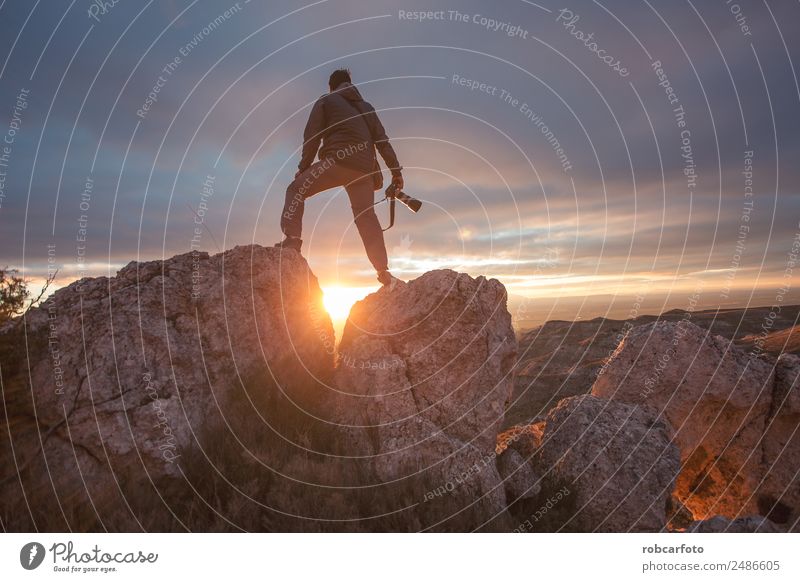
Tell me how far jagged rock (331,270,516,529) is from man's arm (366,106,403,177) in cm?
265

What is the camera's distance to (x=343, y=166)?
325 inches

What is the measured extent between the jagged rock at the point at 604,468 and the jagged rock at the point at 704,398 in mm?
1484

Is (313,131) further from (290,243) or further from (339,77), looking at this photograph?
(290,243)

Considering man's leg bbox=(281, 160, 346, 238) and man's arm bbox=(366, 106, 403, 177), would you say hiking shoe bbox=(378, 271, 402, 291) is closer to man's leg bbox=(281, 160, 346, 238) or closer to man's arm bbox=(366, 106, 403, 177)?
man's leg bbox=(281, 160, 346, 238)

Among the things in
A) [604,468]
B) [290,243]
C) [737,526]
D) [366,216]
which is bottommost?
[737,526]

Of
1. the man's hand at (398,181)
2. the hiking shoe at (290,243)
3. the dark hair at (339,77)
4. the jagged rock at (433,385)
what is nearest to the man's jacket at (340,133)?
the dark hair at (339,77)

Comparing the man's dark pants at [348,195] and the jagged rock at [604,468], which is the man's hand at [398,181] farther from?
the jagged rock at [604,468]

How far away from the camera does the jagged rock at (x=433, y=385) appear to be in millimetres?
6066

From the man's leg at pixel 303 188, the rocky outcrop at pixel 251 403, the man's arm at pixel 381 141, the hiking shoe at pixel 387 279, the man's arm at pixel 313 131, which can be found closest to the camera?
the rocky outcrop at pixel 251 403

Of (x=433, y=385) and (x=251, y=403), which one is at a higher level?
(x=251, y=403)

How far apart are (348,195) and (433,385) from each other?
402cm

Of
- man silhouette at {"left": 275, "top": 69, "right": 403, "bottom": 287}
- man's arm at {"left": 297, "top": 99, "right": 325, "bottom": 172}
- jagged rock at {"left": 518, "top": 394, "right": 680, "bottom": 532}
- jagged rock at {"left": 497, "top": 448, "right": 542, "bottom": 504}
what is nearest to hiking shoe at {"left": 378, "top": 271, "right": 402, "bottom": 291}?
man silhouette at {"left": 275, "top": 69, "right": 403, "bottom": 287}

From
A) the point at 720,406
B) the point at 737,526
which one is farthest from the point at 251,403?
the point at 720,406

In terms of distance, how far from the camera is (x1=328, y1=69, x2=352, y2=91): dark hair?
896cm
